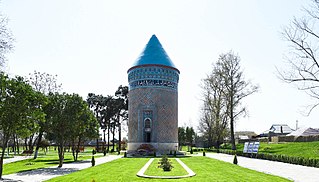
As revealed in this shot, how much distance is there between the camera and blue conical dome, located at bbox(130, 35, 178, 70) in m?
42.8

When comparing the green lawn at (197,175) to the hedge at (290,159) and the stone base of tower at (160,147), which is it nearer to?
the hedge at (290,159)

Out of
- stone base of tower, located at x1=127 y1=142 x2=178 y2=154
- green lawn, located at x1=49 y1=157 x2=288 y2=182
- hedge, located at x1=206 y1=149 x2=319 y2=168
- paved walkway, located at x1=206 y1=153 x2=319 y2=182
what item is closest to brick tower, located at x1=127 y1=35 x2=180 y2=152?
stone base of tower, located at x1=127 y1=142 x2=178 y2=154

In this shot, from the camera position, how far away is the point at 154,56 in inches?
1704

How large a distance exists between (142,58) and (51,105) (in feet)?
75.1

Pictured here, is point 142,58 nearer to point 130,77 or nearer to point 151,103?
point 130,77

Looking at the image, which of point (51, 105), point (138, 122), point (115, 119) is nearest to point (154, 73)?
point (138, 122)

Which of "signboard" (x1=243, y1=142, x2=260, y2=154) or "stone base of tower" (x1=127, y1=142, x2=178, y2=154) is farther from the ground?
"signboard" (x1=243, y1=142, x2=260, y2=154)

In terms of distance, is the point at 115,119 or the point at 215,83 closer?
the point at 215,83

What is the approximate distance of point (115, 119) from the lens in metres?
57.3

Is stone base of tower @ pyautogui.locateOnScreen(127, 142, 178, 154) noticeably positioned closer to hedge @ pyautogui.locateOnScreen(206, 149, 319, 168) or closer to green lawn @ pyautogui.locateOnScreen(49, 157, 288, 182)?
hedge @ pyautogui.locateOnScreen(206, 149, 319, 168)

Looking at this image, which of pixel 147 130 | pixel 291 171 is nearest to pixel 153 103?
pixel 147 130

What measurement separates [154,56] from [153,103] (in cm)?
654

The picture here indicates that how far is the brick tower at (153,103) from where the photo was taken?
41844 millimetres

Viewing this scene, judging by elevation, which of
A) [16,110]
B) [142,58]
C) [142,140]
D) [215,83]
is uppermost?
[142,58]
